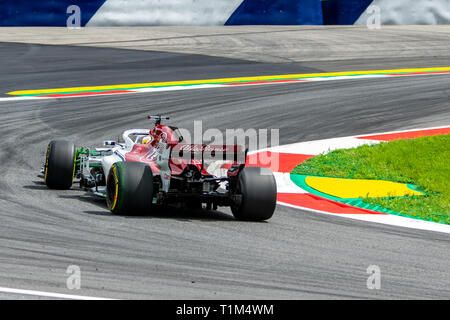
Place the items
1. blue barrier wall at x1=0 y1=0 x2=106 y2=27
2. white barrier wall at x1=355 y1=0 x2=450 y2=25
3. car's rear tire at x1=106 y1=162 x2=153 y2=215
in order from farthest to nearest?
white barrier wall at x1=355 y1=0 x2=450 y2=25 → blue barrier wall at x1=0 y1=0 x2=106 y2=27 → car's rear tire at x1=106 y1=162 x2=153 y2=215

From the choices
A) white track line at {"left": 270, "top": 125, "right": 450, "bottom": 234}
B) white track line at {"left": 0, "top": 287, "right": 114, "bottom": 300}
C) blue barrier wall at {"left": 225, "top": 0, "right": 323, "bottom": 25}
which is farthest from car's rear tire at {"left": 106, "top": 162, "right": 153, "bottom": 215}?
blue barrier wall at {"left": 225, "top": 0, "right": 323, "bottom": 25}

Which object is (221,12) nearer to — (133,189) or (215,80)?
(215,80)

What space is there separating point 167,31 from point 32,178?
55.0 feet

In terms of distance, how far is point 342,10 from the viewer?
2955 centimetres

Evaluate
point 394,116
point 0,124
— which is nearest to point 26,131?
point 0,124

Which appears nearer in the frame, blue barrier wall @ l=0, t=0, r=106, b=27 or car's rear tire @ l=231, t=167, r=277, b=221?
car's rear tire @ l=231, t=167, r=277, b=221

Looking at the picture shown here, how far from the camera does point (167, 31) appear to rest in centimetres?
2767

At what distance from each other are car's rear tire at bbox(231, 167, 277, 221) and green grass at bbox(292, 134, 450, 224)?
1955 millimetres

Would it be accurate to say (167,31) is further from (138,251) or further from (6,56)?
(138,251)

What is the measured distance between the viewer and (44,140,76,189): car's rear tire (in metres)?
10.7

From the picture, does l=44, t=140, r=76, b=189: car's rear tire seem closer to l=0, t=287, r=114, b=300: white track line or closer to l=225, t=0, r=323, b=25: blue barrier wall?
l=0, t=287, r=114, b=300: white track line

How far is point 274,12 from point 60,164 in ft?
59.9

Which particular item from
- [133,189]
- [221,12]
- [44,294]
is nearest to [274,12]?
[221,12]
